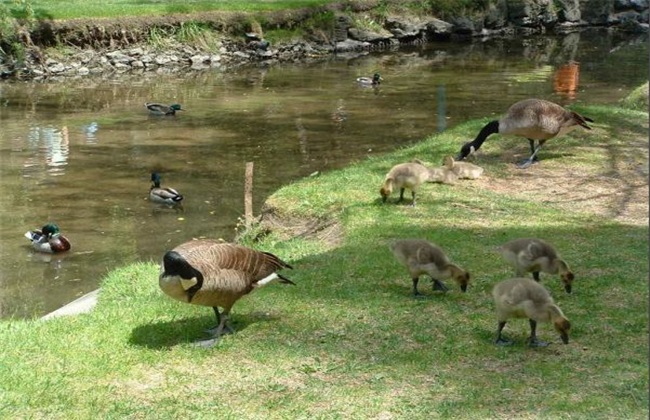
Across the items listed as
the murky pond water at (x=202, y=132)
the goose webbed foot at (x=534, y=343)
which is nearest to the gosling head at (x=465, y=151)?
the murky pond water at (x=202, y=132)

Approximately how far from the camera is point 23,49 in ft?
125

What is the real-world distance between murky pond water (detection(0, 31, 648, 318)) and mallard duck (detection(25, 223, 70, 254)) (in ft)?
0.54

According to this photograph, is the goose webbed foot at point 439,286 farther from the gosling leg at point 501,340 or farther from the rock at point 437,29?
the rock at point 437,29

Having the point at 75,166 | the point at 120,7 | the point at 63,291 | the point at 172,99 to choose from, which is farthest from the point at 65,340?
the point at 120,7

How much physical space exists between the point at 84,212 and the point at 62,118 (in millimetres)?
11250

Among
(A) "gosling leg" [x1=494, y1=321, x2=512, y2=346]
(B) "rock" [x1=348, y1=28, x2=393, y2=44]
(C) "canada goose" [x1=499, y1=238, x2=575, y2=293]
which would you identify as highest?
(C) "canada goose" [x1=499, y1=238, x2=575, y2=293]

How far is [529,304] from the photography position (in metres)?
8.10

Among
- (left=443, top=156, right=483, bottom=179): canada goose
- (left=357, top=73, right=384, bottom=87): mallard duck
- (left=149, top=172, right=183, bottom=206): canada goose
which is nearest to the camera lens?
(left=443, top=156, right=483, bottom=179): canada goose

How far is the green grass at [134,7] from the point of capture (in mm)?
39500

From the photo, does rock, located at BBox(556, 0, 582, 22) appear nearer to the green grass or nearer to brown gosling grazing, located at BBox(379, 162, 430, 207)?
the green grass

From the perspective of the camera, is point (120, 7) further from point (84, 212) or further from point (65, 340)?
point (65, 340)

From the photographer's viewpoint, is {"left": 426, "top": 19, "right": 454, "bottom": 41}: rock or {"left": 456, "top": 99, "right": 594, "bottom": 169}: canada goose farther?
{"left": 426, "top": 19, "right": 454, "bottom": 41}: rock

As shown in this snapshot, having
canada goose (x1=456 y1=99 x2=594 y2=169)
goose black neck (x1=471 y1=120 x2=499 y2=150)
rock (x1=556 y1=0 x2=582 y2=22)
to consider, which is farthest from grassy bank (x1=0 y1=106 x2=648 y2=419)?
Result: rock (x1=556 y1=0 x2=582 y2=22)

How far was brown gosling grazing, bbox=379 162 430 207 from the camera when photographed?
1412 centimetres
